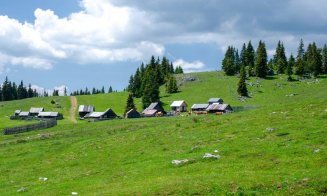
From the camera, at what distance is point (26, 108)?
182 meters

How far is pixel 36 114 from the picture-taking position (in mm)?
170125

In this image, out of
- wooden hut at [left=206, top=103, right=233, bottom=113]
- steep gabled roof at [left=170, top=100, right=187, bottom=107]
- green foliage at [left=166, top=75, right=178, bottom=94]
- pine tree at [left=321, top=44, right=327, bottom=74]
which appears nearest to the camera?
wooden hut at [left=206, top=103, right=233, bottom=113]

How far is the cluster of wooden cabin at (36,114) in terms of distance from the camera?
156425 mm

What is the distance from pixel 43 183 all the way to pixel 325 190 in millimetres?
22564

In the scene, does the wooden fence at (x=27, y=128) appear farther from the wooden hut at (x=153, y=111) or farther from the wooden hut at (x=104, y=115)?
the wooden hut at (x=104, y=115)

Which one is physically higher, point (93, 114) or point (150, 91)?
point (150, 91)

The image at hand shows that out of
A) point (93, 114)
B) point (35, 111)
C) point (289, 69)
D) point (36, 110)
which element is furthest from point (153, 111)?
point (289, 69)

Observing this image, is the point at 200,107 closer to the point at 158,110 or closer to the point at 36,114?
the point at 158,110

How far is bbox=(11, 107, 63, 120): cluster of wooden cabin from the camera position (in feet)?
513

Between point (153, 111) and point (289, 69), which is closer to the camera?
point (153, 111)

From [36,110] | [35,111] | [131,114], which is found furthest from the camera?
[36,110]

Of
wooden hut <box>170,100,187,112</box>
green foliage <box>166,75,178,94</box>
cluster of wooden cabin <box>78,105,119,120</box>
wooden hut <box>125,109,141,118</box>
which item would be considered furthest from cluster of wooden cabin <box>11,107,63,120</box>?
green foliage <box>166,75,178,94</box>

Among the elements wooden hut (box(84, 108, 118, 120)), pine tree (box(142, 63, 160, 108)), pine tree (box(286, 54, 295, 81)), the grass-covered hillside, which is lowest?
the grass-covered hillside

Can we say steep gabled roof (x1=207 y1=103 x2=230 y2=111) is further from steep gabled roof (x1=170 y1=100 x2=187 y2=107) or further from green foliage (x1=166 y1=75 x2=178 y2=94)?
green foliage (x1=166 y1=75 x2=178 y2=94)
